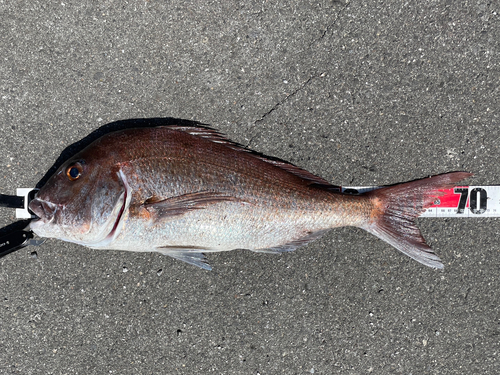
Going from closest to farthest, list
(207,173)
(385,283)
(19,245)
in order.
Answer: (207,173) < (19,245) < (385,283)

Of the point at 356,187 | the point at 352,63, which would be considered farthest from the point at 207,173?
the point at 352,63

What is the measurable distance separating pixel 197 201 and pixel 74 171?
956 mm

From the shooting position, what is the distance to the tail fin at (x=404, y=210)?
262 cm

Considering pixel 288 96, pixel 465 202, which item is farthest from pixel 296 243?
pixel 465 202

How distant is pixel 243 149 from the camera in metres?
2.69

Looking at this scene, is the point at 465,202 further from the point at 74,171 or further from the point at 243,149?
the point at 74,171

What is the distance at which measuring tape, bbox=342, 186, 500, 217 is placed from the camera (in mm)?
2822

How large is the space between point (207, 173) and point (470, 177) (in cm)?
236

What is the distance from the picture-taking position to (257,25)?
2.75 meters

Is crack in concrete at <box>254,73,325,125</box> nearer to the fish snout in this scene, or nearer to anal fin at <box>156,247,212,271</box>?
anal fin at <box>156,247,212,271</box>

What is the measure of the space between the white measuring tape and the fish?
22cm

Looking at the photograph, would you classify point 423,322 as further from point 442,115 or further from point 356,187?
point 442,115

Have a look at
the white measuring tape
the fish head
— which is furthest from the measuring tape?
the fish head

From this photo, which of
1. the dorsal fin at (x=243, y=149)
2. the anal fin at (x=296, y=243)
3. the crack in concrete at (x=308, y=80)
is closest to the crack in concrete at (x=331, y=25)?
the crack in concrete at (x=308, y=80)
